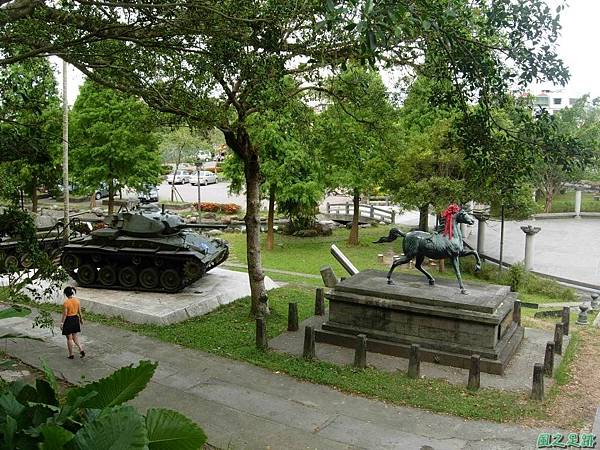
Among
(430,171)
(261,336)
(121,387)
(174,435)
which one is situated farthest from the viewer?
(430,171)

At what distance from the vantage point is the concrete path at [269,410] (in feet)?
23.7

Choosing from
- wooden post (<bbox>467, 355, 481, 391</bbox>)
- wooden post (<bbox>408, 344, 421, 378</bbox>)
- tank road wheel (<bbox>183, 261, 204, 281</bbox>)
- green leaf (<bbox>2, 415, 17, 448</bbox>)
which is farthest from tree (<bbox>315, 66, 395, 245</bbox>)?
green leaf (<bbox>2, 415, 17, 448</bbox>)

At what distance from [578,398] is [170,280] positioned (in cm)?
896

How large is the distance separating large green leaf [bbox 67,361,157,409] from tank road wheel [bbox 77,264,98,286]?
34.7 feet

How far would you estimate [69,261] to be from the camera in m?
14.6

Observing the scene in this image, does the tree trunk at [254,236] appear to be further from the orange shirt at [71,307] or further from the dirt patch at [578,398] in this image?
the dirt patch at [578,398]

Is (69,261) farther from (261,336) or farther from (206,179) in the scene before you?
(206,179)

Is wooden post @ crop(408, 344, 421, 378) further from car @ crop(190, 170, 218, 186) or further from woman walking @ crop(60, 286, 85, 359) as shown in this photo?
car @ crop(190, 170, 218, 186)

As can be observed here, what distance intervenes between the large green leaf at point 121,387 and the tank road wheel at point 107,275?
10.3 metres

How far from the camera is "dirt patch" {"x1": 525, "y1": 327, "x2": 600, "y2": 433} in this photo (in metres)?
7.84

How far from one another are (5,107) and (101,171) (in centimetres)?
1670

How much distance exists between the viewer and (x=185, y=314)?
12.5 meters

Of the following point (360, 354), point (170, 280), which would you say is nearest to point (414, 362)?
point (360, 354)

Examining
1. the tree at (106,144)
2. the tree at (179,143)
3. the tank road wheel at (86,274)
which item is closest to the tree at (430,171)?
the tank road wheel at (86,274)
